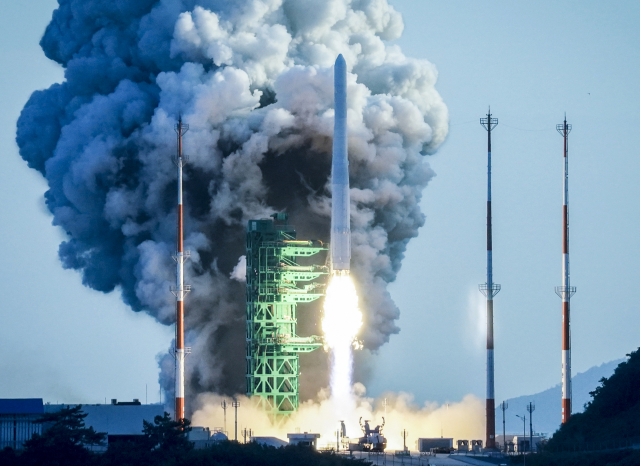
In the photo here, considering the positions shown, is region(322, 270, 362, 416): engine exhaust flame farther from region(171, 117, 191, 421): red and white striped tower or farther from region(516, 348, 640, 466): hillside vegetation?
region(516, 348, 640, 466): hillside vegetation

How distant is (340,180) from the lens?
358 feet

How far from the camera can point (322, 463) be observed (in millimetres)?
93062

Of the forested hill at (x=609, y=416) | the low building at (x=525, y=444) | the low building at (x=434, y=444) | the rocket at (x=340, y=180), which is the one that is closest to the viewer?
the forested hill at (x=609, y=416)

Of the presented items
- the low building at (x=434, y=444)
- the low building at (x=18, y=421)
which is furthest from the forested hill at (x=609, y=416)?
the low building at (x=18, y=421)

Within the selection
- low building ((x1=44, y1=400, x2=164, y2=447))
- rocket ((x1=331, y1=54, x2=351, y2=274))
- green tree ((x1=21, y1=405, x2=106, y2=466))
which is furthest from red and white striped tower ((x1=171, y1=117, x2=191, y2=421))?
green tree ((x1=21, y1=405, x2=106, y2=466))

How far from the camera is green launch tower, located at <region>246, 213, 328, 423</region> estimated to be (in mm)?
113812

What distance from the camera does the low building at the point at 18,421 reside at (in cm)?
10094

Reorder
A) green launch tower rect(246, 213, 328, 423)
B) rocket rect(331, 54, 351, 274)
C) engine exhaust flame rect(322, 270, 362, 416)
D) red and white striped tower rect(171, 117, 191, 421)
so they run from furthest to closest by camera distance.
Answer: green launch tower rect(246, 213, 328, 423)
engine exhaust flame rect(322, 270, 362, 416)
rocket rect(331, 54, 351, 274)
red and white striped tower rect(171, 117, 191, 421)

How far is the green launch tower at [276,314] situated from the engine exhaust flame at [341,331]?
1510 mm

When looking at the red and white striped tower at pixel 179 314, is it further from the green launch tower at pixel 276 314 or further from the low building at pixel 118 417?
the green launch tower at pixel 276 314

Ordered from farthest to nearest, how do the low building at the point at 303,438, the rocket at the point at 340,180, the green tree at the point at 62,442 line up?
the rocket at the point at 340,180
the low building at the point at 303,438
the green tree at the point at 62,442

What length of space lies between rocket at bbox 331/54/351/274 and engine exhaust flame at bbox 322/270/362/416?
1652mm

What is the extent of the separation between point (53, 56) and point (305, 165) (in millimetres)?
22533

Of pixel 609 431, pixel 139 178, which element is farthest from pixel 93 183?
pixel 609 431
